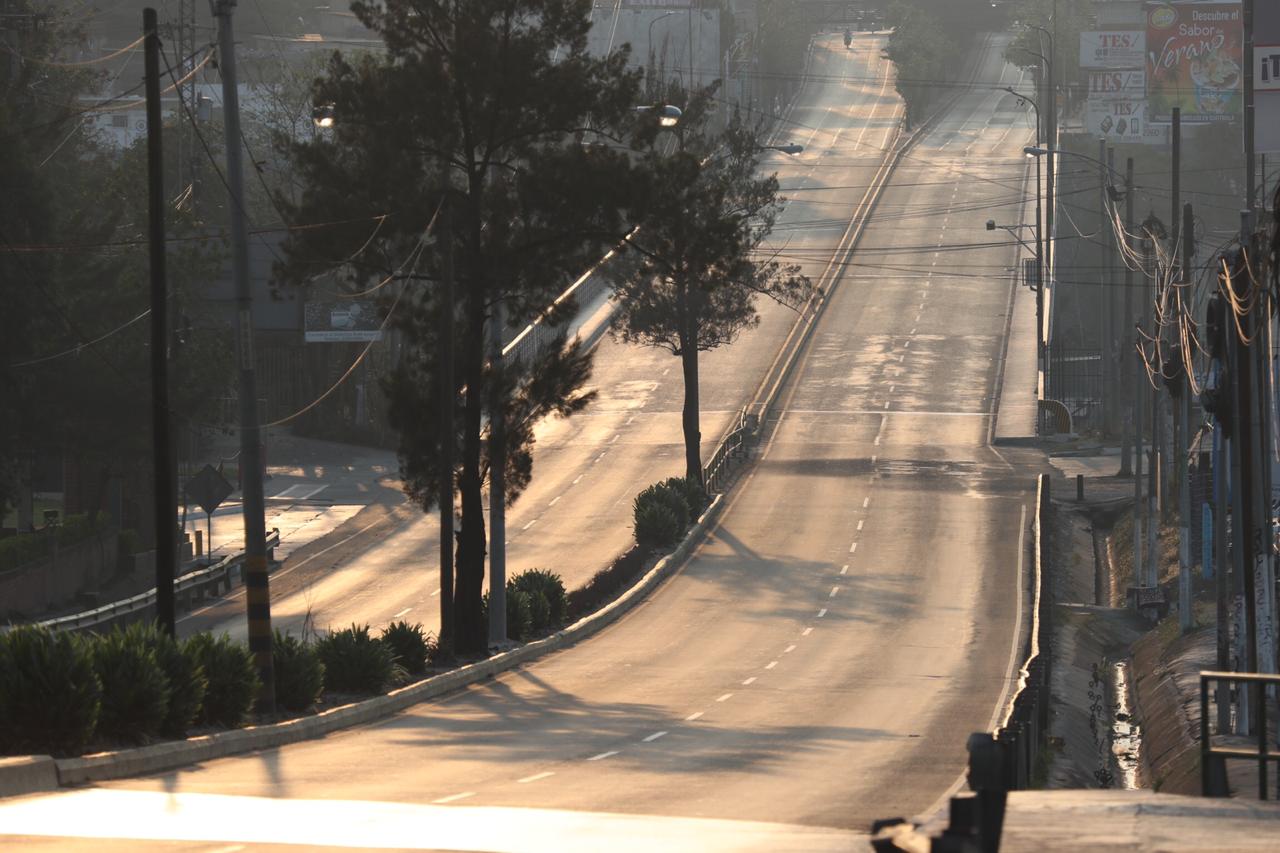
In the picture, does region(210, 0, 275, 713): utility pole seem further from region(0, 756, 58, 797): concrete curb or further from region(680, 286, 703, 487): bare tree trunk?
region(680, 286, 703, 487): bare tree trunk

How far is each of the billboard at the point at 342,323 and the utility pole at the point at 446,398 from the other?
139 ft

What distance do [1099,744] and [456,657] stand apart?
11.8 meters

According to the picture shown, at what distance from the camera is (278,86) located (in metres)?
141

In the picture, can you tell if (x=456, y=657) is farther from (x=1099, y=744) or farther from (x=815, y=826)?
(x=815, y=826)

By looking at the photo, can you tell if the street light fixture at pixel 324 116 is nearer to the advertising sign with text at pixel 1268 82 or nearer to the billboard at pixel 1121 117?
the advertising sign with text at pixel 1268 82

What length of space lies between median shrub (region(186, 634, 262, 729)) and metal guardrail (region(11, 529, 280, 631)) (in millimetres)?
16410

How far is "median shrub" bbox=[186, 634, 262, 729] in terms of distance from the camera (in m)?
25.5

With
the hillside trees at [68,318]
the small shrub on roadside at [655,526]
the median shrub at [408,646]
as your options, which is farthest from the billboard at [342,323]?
the median shrub at [408,646]

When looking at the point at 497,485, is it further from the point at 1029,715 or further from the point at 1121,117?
the point at 1121,117

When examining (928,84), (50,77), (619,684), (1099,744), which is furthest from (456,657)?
(928,84)

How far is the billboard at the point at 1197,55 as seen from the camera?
118 metres

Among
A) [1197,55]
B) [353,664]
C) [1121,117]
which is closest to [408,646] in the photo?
[353,664]

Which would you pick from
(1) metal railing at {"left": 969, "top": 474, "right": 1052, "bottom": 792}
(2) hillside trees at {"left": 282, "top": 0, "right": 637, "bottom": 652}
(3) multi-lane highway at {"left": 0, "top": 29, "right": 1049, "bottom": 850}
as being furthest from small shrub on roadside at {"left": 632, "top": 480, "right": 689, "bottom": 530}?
(2) hillside trees at {"left": 282, "top": 0, "right": 637, "bottom": 652}

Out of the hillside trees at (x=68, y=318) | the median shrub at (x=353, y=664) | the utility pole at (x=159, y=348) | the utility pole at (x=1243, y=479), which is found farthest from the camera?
the hillside trees at (x=68, y=318)
